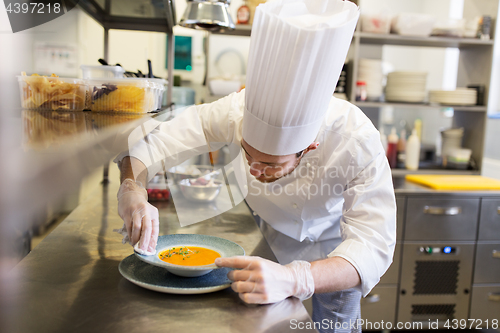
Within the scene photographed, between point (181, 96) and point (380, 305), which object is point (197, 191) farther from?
point (380, 305)

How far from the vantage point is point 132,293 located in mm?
822

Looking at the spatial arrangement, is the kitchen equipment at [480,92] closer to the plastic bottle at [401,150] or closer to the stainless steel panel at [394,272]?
Result: the plastic bottle at [401,150]

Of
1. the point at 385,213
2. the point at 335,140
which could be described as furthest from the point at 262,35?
the point at 385,213

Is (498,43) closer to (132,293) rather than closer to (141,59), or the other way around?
(141,59)

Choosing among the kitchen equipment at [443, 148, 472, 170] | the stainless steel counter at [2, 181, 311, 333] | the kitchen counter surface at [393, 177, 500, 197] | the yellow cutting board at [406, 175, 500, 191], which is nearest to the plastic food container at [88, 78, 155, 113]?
the stainless steel counter at [2, 181, 311, 333]

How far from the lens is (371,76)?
2725 millimetres

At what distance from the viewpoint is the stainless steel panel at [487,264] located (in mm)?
2463

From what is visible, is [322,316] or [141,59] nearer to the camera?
[322,316]

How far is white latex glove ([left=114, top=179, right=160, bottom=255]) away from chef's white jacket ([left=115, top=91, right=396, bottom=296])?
8 centimetres

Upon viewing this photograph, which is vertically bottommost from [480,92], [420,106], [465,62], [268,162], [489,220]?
[489,220]

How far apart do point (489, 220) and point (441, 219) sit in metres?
0.33

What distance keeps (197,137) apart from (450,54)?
3037 mm

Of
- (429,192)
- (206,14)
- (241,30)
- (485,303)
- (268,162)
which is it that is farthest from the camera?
(241,30)

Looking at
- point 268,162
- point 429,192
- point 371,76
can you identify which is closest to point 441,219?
point 429,192
